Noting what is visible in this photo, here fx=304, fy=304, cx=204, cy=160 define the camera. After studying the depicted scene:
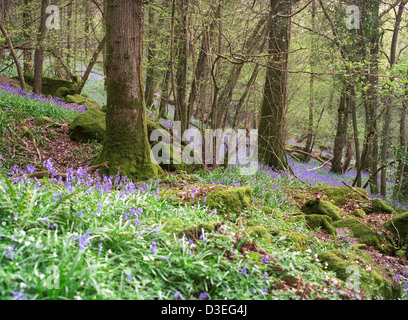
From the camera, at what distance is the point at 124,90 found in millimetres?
6109

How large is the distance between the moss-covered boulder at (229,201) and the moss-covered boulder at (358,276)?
135cm

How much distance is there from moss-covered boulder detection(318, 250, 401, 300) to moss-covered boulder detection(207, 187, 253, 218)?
135cm

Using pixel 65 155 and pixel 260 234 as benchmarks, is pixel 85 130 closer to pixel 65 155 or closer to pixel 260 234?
pixel 65 155

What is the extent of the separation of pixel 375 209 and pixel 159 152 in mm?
5436

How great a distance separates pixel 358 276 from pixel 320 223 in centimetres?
234

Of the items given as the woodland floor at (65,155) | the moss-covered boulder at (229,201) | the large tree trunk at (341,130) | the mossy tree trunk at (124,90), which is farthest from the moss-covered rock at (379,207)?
the large tree trunk at (341,130)

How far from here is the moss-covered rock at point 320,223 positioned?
5.31 metres

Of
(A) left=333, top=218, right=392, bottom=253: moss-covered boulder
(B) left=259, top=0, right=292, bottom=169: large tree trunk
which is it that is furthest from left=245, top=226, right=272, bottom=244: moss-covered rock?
(B) left=259, top=0, right=292, bottom=169: large tree trunk

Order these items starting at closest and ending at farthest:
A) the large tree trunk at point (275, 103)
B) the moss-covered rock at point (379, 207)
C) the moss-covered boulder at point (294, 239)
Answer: the moss-covered boulder at point (294, 239) → the moss-covered rock at point (379, 207) → the large tree trunk at point (275, 103)

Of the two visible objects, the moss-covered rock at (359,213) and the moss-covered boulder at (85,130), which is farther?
the moss-covered boulder at (85,130)

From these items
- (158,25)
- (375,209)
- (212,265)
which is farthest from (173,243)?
(158,25)

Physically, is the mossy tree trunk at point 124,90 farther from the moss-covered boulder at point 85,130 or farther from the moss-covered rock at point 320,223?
the moss-covered rock at point 320,223

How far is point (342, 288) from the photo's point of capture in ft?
9.30
